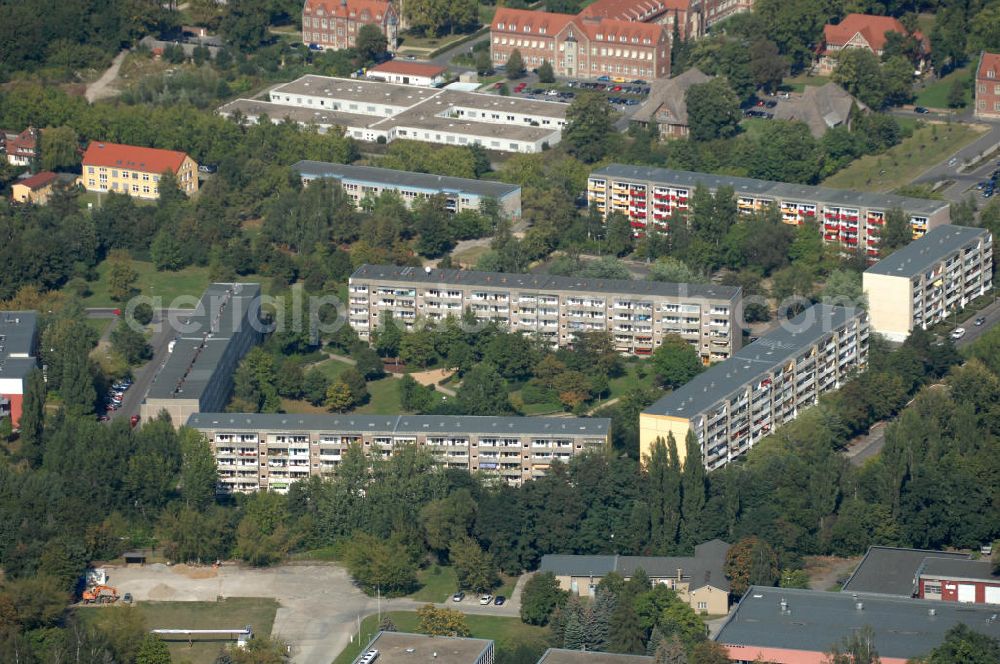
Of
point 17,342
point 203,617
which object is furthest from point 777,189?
point 203,617

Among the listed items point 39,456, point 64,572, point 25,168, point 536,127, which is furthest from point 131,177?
point 64,572

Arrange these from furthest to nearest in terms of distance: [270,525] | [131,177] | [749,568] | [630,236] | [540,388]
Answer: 1. [131,177]
2. [630,236]
3. [540,388]
4. [270,525]
5. [749,568]

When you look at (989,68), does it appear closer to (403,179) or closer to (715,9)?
(715,9)

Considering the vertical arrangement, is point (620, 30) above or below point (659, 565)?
above

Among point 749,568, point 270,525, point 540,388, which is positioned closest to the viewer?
point 749,568

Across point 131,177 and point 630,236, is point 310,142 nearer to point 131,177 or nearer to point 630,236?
point 131,177

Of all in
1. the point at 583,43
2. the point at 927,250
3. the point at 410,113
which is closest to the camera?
the point at 927,250

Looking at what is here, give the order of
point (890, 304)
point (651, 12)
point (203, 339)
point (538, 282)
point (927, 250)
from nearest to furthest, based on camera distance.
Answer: point (203, 339) < point (890, 304) < point (538, 282) < point (927, 250) < point (651, 12)

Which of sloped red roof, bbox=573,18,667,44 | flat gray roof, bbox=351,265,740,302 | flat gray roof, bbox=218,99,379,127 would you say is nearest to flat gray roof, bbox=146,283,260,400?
flat gray roof, bbox=351,265,740,302

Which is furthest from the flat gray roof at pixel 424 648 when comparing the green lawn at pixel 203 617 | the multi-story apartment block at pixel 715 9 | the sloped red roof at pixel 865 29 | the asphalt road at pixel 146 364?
the multi-story apartment block at pixel 715 9
